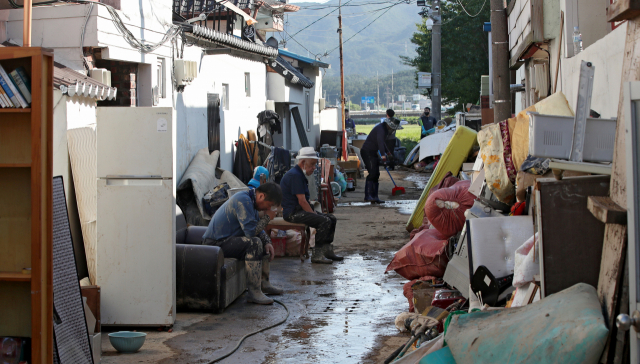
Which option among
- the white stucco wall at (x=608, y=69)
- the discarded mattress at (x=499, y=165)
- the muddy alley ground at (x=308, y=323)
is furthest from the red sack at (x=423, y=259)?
the white stucco wall at (x=608, y=69)

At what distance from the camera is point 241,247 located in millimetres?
6500

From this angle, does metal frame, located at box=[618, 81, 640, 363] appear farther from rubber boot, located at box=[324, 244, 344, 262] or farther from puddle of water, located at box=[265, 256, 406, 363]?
rubber boot, located at box=[324, 244, 344, 262]

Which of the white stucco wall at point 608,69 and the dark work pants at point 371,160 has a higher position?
the white stucco wall at point 608,69

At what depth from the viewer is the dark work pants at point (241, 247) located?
6.48 meters

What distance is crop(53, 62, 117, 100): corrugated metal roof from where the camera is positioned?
22.4 ft

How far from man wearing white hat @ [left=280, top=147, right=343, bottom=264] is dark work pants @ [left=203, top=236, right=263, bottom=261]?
1930 mm

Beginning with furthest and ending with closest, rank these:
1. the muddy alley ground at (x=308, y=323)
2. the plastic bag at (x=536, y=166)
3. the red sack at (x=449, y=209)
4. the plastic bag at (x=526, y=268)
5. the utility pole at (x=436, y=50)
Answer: the utility pole at (x=436, y=50)
the red sack at (x=449, y=209)
the muddy alley ground at (x=308, y=323)
the plastic bag at (x=536, y=166)
the plastic bag at (x=526, y=268)

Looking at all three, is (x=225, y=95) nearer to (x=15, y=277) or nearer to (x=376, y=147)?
(x=376, y=147)

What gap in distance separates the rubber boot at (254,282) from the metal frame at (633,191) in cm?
445

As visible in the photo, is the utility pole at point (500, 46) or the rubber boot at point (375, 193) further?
the rubber boot at point (375, 193)

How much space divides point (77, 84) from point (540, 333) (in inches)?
233

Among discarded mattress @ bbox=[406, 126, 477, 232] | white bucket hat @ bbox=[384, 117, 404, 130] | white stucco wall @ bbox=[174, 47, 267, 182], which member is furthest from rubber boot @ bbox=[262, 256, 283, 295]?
white bucket hat @ bbox=[384, 117, 404, 130]

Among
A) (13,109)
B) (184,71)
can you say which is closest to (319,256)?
(184,71)

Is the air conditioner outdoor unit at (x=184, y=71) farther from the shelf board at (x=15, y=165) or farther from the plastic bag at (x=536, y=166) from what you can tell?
the shelf board at (x=15, y=165)
